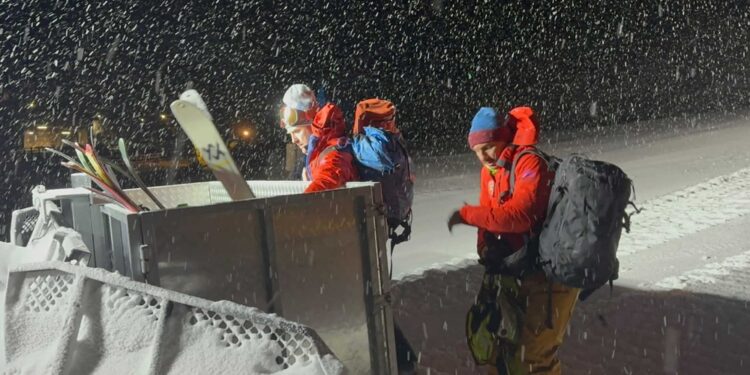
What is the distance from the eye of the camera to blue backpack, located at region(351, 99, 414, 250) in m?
3.65

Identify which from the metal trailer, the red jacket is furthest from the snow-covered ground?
the metal trailer

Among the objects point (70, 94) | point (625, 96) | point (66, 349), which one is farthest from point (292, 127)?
point (625, 96)

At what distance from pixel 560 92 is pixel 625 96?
24.0ft

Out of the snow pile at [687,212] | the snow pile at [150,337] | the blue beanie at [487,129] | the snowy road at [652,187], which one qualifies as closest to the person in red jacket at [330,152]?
the blue beanie at [487,129]

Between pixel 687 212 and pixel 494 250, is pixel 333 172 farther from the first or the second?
pixel 687 212

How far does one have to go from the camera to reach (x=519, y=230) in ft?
11.0

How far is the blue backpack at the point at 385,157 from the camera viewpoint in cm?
365

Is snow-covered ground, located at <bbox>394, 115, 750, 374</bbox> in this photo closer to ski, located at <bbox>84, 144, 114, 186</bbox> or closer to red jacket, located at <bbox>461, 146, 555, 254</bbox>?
red jacket, located at <bbox>461, 146, 555, 254</bbox>

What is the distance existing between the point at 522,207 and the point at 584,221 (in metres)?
0.32

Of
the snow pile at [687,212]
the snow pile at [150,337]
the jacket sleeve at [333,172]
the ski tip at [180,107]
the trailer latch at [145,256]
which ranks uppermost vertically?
the ski tip at [180,107]

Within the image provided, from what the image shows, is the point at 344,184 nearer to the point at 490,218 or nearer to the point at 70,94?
the point at 490,218

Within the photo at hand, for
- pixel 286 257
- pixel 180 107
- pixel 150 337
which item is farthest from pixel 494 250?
pixel 150 337

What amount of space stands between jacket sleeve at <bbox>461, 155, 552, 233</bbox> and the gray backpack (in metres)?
0.09

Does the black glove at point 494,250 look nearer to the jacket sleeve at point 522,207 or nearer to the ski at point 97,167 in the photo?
the jacket sleeve at point 522,207
